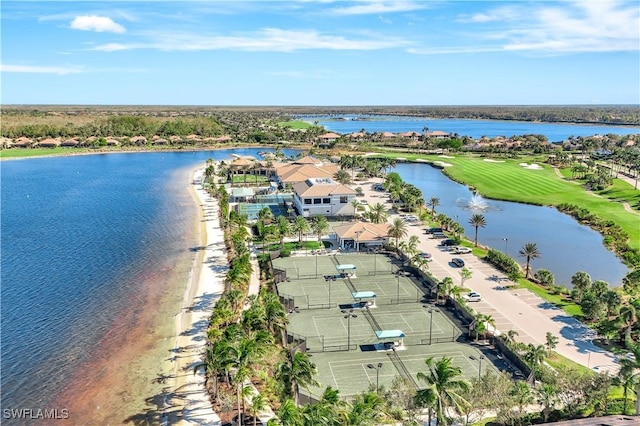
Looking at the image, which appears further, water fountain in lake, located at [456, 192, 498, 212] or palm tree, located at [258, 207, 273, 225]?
water fountain in lake, located at [456, 192, 498, 212]

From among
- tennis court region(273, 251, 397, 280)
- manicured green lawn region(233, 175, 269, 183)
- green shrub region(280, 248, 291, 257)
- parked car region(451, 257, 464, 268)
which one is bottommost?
tennis court region(273, 251, 397, 280)

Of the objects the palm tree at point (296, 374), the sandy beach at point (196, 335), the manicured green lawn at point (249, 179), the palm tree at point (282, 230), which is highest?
the manicured green lawn at point (249, 179)

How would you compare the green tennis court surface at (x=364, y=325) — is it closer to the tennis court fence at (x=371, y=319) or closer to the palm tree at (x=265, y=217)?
the tennis court fence at (x=371, y=319)

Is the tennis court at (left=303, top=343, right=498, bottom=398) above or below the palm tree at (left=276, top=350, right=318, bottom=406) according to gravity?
below

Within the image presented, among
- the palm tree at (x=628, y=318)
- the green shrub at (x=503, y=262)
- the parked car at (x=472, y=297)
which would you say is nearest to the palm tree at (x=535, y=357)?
the palm tree at (x=628, y=318)

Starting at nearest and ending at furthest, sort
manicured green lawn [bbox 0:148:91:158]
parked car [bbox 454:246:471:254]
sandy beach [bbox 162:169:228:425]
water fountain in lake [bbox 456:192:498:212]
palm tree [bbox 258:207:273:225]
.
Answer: sandy beach [bbox 162:169:228:425] < parked car [bbox 454:246:471:254] < palm tree [bbox 258:207:273:225] < water fountain in lake [bbox 456:192:498:212] < manicured green lawn [bbox 0:148:91:158]

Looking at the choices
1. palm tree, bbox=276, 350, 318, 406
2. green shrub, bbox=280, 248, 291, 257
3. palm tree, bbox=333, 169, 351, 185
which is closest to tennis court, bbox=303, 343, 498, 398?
palm tree, bbox=276, 350, 318, 406

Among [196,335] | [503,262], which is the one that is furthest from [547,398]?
[503,262]

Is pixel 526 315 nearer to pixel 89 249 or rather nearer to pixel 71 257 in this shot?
pixel 71 257

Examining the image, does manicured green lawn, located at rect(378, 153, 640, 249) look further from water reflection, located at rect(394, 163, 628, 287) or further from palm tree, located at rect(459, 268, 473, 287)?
palm tree, located at rect(459, 268, 473, 287)
